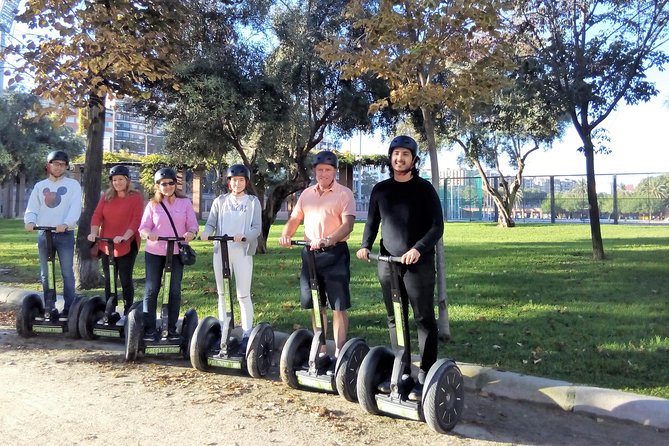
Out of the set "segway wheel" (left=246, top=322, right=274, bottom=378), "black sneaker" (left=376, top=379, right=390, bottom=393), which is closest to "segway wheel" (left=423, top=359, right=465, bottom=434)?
"black sneaker" (left=376, top=379, right=390, bottom=393)

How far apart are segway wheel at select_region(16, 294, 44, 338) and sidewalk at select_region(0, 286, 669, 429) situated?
4.70 metres

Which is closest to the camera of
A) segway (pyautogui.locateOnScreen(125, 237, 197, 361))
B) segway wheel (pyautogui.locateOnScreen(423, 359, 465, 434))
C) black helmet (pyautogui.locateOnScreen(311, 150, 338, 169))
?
segway wheel (pyautogui.locateOnScreen(423, 359, 465, 434))

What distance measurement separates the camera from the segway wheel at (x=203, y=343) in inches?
201

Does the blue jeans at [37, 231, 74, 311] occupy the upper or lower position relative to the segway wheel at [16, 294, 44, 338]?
upper

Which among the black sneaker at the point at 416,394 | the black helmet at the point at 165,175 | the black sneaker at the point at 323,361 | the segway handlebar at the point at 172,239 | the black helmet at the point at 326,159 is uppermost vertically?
the black helmet at the point at 326,159

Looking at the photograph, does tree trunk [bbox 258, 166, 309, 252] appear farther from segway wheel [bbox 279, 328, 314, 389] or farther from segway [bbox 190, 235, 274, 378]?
segway wheel [bbox 279, 328, 314, 389]

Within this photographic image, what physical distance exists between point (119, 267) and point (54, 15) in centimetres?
393

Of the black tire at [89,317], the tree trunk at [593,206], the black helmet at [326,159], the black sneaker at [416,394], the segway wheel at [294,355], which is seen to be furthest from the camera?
the tree trunk at [593,206]

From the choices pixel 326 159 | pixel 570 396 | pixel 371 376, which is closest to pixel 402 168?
pixel 326 159

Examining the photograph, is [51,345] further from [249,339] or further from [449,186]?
[449,186]

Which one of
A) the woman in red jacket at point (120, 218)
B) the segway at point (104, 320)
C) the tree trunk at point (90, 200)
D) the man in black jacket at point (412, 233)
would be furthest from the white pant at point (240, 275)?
the tree trunk at point (90, 200)

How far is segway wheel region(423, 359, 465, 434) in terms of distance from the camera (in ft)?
12.3

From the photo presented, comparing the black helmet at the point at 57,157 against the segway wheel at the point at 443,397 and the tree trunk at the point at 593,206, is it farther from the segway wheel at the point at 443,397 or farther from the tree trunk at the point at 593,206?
the tree trunk at the point at 593,206

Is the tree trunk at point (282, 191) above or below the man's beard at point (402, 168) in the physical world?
above
